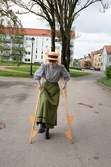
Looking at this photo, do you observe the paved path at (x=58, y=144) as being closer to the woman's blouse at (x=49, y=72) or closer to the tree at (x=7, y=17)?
the woman's blouse at (x=49, y=72)

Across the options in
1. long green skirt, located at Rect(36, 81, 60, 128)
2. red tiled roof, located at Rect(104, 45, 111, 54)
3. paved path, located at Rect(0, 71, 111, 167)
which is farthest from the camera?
red tiled roof, located at Rect(104, 45, 111, 54)

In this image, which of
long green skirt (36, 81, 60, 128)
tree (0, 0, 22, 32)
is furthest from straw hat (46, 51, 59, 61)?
tree (0, 0, 22, 32)

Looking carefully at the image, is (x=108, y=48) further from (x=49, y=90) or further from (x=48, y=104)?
(x=48, y=104)

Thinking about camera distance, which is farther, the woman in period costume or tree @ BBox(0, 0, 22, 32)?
tree @ BBox(0, 0, 22, 32)

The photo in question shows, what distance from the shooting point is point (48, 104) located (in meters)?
4.55

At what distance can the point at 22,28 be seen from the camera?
19250 mm

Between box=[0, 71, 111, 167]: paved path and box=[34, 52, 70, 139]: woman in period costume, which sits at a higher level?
box=[34, 52, 70, 139]: woman in period costume

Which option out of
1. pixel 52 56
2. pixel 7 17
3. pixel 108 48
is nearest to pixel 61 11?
pixel 7 17

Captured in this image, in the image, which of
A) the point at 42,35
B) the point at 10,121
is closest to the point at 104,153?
the point at 10,121

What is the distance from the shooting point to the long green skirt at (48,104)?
4516 mm

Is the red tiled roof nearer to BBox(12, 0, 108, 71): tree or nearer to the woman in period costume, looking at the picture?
BBox(12, 0, 108, 71): tree

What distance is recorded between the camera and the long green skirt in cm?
452

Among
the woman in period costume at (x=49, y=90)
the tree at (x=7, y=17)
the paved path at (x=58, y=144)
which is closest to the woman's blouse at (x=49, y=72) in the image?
the woman in period costume at (x=49, y=90)

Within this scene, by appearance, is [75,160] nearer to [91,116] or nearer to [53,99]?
[53,99]
